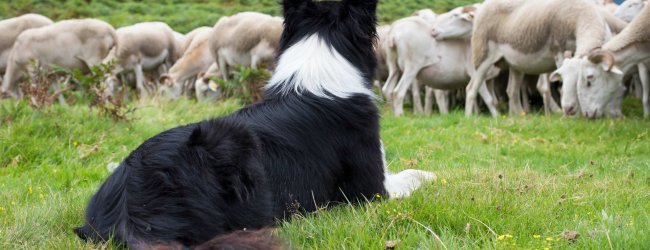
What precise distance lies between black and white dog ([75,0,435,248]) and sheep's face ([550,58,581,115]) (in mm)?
5776

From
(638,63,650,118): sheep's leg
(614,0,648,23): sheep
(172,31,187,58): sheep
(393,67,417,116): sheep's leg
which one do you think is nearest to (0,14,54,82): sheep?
(172,31,187,58): sheep

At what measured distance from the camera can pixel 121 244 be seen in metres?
3.23

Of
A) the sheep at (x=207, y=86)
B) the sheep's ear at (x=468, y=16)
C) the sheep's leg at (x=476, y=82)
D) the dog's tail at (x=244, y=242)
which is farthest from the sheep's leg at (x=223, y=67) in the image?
the dog's tail at (x=244, y=242)

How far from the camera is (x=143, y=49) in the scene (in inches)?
782

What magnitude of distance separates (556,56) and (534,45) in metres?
0.37

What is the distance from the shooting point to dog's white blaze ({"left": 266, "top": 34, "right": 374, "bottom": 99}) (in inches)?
163

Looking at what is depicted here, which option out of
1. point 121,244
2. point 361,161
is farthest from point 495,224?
point 121,244

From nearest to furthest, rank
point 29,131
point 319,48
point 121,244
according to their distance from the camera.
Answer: point 121,244, point 319,48, point 29,131

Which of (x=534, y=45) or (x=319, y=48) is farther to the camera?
(x=534, y=45)

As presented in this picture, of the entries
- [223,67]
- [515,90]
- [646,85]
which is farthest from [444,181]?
[223,67]

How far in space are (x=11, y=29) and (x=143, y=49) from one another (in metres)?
3.51

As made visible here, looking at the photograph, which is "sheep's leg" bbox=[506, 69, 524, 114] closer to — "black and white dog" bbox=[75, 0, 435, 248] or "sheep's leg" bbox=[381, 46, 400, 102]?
"sheep's leg" bbox=[381, 46, 400, 102]

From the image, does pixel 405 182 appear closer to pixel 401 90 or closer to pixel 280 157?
pixel 280 157

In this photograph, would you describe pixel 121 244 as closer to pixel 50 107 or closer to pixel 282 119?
pixel 282 119
